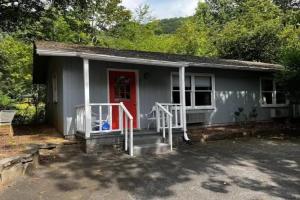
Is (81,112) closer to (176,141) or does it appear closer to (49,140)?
(49,140)

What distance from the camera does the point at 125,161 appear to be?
26.6ft

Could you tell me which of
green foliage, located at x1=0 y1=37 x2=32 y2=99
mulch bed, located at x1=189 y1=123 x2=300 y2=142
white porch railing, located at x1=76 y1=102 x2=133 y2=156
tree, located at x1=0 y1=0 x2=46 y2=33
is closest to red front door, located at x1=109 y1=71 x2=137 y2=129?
white porch railing, located at x1=76 y1=102 x2=133 y2=156

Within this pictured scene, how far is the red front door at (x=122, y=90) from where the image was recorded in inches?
428

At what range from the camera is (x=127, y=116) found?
8.90 meters

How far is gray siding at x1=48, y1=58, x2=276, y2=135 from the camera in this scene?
10016mm

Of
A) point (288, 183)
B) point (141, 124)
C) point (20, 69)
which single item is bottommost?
point (288, 183)

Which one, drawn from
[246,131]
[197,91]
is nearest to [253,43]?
→ [197,91]

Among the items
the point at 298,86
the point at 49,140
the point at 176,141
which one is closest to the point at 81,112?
the point at 49,140

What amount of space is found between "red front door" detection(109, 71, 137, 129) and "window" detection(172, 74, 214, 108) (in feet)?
5.97

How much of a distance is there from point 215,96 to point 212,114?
73cm

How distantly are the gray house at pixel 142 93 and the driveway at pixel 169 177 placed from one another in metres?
1.11

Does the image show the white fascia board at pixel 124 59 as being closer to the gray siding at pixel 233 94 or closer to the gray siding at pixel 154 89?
the gray siding at pixel 154 89


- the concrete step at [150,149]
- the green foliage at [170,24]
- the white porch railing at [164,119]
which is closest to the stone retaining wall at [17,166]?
the concrete step at [150,149]

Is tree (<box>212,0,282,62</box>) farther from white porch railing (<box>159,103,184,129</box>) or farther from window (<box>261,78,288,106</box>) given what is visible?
white porch railing (<box>159,103,184,129</box>)
